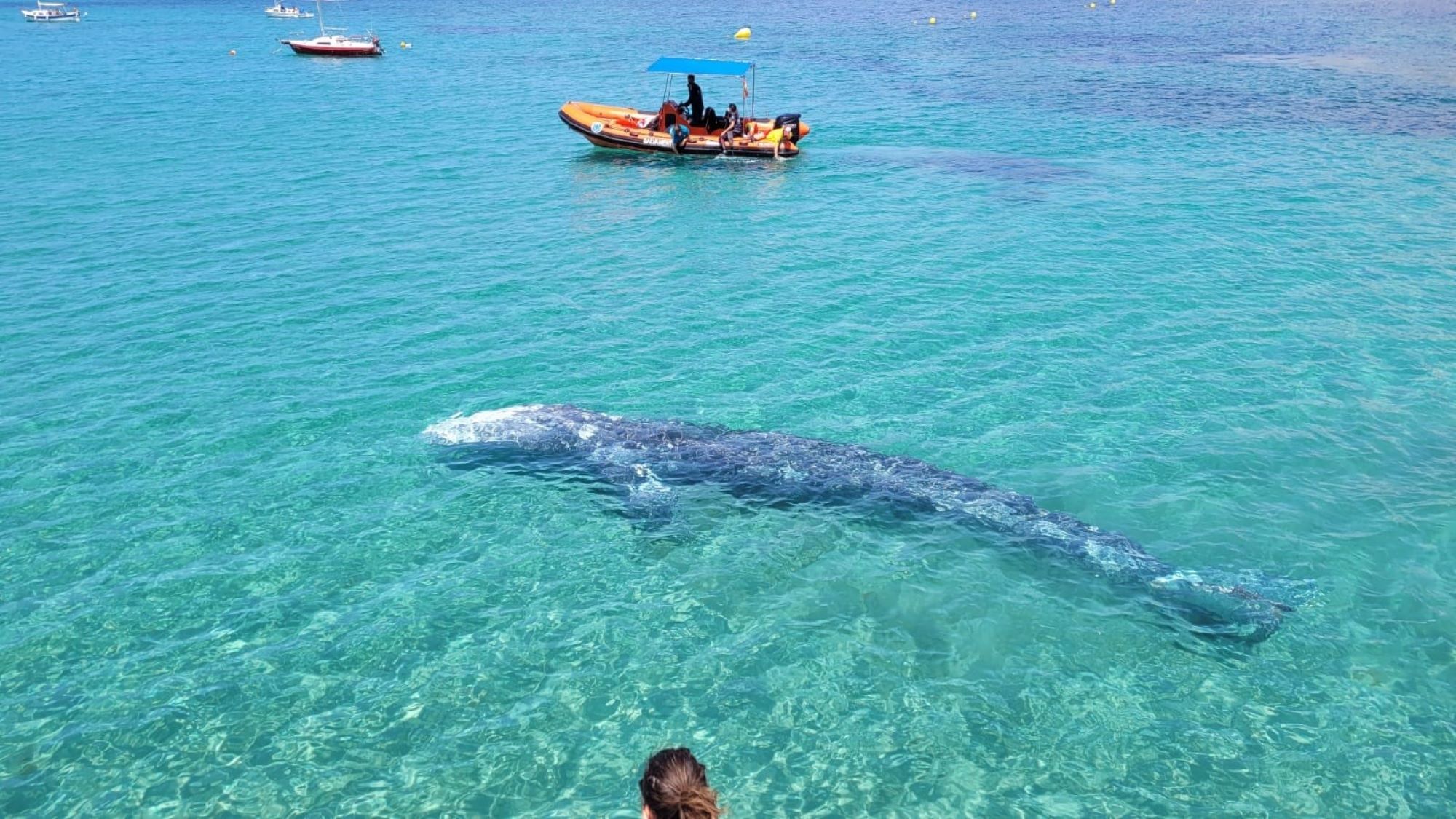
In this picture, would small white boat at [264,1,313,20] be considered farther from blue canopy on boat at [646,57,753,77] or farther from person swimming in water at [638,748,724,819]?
person swimming in water at [638,748,724,819]

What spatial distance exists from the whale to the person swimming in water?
846 cm

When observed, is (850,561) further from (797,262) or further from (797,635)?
(797,262)

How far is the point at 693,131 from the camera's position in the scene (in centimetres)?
3516

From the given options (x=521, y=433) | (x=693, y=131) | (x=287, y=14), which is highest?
(x=287, y=14)

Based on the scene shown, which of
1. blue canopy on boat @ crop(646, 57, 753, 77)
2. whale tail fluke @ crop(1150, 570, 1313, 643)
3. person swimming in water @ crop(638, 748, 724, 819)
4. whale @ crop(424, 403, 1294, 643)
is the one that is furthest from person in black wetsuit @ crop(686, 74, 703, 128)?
person swimming in water @ crop(638, 748, 724, 819)

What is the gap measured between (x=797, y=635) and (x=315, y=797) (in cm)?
515

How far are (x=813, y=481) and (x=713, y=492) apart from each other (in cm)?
145

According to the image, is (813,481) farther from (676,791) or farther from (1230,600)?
(676,791)

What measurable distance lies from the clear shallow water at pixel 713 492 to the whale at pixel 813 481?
0.44 m

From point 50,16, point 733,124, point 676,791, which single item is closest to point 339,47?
point 733,124

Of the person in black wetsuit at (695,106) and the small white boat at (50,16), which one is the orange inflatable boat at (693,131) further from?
the small white boat at (50,16)

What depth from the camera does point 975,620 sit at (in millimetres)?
11336

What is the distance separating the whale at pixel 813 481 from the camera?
11.8m

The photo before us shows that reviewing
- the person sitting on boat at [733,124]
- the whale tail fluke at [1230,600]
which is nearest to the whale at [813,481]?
the whale tail fluke at [1230,600]
